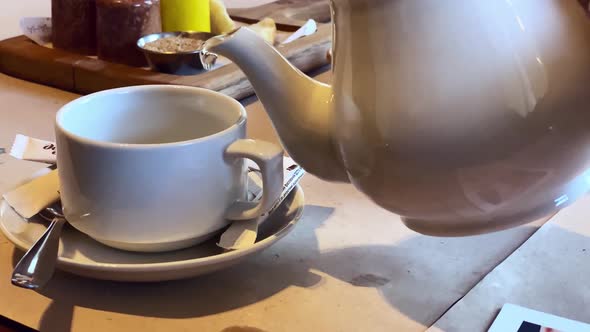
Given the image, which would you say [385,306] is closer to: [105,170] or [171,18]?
[105,170]

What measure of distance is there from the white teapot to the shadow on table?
0.30ft

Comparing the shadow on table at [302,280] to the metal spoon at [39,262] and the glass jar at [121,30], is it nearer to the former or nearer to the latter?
the metal spoon at [39,262]

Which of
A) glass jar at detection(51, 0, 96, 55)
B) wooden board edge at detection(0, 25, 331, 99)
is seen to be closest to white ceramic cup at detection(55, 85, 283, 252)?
wooden board edge at detection(0, 25, 331, 99)

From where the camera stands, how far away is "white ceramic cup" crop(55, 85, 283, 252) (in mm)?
452

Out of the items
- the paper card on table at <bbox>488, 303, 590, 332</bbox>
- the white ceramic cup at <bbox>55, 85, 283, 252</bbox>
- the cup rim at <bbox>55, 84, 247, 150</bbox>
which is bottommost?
the paper card on table at <bbox>488, 303, 590, 332</bbox>

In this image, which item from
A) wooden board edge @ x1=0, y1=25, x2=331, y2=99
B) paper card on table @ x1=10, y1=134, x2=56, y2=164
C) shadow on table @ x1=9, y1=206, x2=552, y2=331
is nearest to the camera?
shadow on table @ x1=9, y1=206, x2=552, y2=331

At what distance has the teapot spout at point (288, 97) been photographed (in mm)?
435

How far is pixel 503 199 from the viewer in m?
0.38

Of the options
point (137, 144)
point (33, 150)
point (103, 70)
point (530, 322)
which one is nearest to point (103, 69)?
point (103, 70)

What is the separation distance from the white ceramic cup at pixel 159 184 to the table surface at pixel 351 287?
4 centimetres

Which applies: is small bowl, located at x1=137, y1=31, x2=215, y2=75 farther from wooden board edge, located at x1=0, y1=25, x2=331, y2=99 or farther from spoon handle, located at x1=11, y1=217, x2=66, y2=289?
spoon handle, located at x1=11, y1=217, x2=66, y2=289

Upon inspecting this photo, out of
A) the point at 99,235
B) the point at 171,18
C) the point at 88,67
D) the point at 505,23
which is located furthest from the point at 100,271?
the point at 171,18

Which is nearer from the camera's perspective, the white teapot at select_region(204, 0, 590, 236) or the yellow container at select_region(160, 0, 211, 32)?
the white teapot at select_region(204, 0, 590, 236)

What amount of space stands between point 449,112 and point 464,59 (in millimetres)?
26
